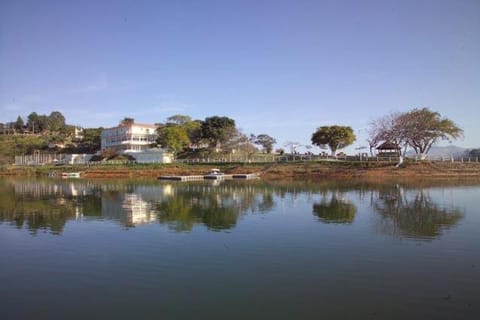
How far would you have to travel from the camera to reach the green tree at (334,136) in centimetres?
7794

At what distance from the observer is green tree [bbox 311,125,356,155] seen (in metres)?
77.9

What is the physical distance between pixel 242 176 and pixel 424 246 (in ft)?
157

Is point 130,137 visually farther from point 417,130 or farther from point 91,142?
point 417,130

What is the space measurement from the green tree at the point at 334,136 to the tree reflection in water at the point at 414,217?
4732 centimetres

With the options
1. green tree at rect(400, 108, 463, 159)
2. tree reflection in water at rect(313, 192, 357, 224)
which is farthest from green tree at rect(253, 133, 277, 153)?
tree reflection in water at rect(313, 192, 357, 224)

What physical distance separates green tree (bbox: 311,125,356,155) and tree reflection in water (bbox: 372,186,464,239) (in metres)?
47.3

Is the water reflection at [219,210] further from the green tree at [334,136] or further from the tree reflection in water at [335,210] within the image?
the green tree at [334,136]

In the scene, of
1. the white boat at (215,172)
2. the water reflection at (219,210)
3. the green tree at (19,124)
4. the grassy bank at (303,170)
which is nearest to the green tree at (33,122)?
the green tree at (19,124)

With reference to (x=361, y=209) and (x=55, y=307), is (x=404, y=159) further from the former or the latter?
(x=55, y=307)

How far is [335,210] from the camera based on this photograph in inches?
1039

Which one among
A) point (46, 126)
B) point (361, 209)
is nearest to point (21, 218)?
point (361, 209)

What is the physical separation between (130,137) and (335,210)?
3074 inches

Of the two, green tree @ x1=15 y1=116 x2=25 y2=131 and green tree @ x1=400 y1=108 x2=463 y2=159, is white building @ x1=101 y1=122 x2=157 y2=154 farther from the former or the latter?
green tree @ x1=15 y1=116 x2=25 y2=131

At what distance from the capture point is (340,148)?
82438mm
